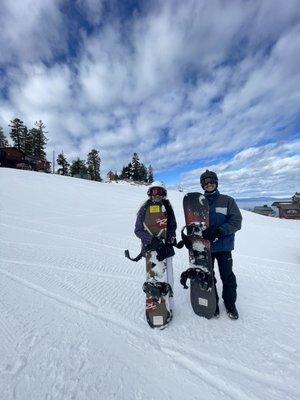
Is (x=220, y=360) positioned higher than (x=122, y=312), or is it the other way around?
(x=122, y=312)

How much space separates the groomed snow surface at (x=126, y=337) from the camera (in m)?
2.33

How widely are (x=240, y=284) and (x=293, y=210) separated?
50774 mm

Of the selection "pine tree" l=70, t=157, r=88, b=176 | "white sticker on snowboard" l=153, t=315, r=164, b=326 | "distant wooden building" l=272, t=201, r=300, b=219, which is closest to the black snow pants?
"white sticker on snowboard" l=153, t=315, r=164, b=326

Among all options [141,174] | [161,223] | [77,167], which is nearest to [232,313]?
[161,223]

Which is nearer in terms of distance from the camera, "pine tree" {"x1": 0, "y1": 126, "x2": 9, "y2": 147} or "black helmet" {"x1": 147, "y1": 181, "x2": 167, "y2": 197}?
A: "black helmet" {"x1": 147, "y1": 181, "x2": 167, "y2": 197}

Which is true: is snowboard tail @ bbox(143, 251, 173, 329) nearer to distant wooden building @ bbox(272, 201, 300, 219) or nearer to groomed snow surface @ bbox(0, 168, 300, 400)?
groomed snow surface @ bbox(0, 168, 300, 400)

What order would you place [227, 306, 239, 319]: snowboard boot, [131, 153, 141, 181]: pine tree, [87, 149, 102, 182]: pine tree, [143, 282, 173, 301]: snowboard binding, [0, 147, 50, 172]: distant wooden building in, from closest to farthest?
1. [143, 282, 173, 301]: snowboard binding
2. [227, 306, 239, 319]: snowboard boot
3. [0, 147, 50, 172]: distant wooden building
4. [87, 149, 102, 182]: pine tree
5. [131, 153, 141, 181]: pine tree

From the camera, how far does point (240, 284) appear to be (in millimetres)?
5094

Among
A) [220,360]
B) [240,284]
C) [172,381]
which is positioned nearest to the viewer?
[172,381]

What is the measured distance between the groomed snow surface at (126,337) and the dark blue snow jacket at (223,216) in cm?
106

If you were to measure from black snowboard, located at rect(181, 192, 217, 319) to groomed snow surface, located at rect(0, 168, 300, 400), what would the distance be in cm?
23

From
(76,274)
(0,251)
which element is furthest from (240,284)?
(0,251)

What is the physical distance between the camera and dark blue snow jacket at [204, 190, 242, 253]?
142 inches

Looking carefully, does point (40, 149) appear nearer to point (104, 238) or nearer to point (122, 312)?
point (104, 238)
